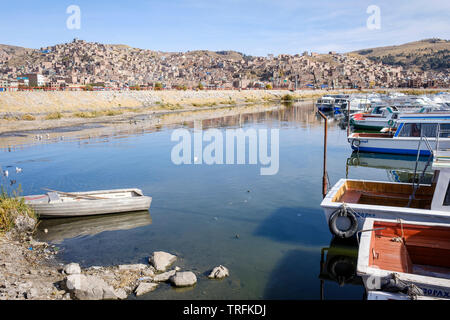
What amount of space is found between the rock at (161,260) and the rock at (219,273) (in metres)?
1.33

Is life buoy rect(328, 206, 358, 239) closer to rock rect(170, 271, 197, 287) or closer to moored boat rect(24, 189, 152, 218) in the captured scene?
rock rect(170, 271, 197, 287)

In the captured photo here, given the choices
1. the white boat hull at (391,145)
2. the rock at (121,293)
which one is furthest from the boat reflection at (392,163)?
the rock at (121,293)

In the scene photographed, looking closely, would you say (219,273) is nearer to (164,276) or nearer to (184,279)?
(184,279)

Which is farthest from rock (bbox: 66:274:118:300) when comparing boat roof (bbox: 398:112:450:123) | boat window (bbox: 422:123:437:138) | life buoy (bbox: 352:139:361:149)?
life buoy (bbox: 352:139:361:149)

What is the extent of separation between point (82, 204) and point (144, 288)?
6.22 m

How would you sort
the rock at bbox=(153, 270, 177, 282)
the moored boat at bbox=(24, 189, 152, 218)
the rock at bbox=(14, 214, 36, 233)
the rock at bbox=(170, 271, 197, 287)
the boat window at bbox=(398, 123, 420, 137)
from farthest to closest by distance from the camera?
the boat window at bbox=(398, 123, 420, 137), the moored boat at bbox=(24, 189, 152, 218), the rock at bbox=(14, 214, 36, 233), the rock at bbox=(153, 270, 177, 282), the rock at bbox=(170, 271, 197, 287)

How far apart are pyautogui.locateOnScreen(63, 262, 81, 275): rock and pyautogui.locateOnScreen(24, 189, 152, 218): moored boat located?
4.44m

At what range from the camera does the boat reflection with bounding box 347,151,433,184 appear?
20.0 metres

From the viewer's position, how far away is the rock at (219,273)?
8715mm

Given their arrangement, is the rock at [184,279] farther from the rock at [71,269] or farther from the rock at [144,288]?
the rock at [71,269]

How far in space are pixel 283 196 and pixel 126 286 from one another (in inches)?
349

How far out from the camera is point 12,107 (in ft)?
143
